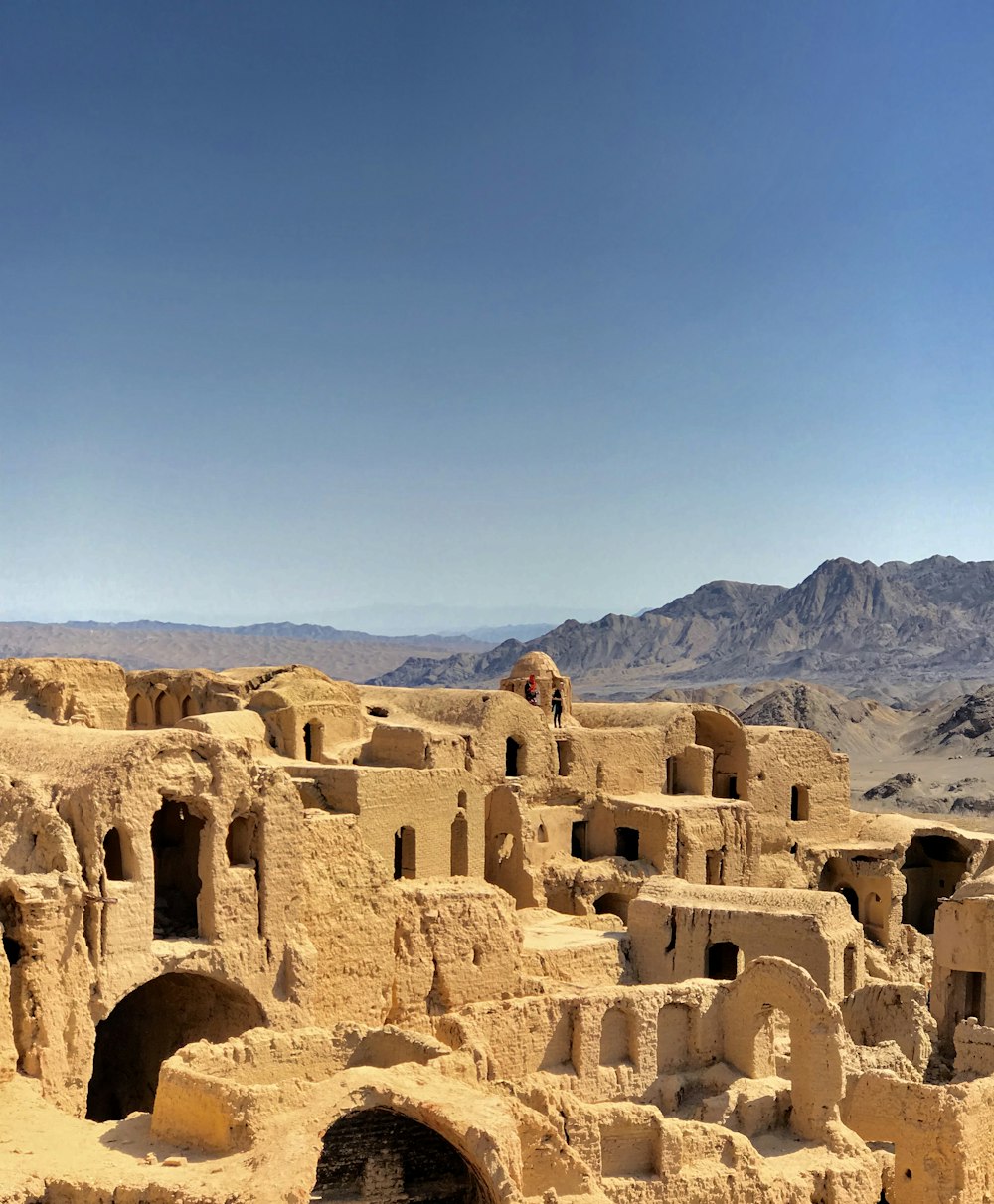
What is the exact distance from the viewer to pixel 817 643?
183625 millimetres

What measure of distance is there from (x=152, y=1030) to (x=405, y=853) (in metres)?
5.99

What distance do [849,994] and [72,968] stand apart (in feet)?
45.9

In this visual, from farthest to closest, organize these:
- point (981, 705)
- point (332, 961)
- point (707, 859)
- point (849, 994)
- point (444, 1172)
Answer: point (981, 705)
point (707, 859)
point (849, 994)
point (332, 961)
point (444, 1172)

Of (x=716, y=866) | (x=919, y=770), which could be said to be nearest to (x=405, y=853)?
(x=716, y=866)

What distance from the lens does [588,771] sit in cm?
3412

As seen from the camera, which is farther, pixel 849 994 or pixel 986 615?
pixel 986 615

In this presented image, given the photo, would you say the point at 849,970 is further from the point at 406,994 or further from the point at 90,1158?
the point at 90,1158

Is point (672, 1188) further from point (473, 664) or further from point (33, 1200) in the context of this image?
point (473, 664)

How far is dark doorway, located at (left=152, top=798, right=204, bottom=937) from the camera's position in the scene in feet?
72.9

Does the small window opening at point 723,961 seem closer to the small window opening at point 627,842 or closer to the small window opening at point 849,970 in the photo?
the small window opening at point 849,970

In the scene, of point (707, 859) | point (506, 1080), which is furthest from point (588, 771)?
point (506, 1080)

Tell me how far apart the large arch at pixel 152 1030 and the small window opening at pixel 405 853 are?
5.60 m

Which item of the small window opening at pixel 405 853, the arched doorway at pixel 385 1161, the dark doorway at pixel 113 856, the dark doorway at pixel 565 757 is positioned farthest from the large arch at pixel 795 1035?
the dark doorway at pixel 565 757

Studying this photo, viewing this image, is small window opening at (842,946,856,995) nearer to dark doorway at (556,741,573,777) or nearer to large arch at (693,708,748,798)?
dark doorway at (556,741,573,777)
